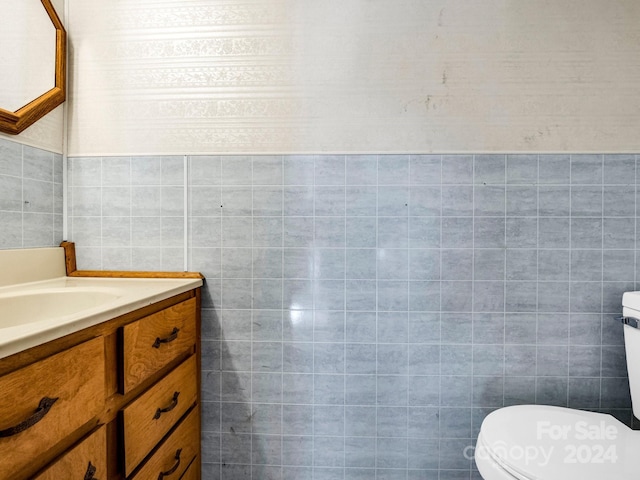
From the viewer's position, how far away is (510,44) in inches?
53.0

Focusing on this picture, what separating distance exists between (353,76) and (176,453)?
1.44m

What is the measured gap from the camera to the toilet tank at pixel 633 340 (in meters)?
1.22

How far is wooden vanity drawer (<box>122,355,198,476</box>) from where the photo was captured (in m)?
0.89

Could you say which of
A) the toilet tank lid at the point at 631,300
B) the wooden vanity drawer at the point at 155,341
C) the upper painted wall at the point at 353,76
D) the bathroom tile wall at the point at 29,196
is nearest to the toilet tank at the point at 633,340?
the toilet tank lid at the point at 631,300

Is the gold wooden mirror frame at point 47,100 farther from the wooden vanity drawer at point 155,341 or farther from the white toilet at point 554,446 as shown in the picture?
the white toilet at point 554,446

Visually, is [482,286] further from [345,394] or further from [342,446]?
[342,446]

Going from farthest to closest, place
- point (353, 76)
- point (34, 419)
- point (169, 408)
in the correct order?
point (353, 76) → point (169, 408) → point (34, 419)

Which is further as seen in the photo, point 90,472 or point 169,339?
point 169,339

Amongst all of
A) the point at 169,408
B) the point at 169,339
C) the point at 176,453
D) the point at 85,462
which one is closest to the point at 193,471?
the point at 176,453

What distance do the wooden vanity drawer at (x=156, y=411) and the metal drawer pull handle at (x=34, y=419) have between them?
0.24 metres

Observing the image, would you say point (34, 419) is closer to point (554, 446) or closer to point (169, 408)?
point (169, 408)

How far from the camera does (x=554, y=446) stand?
97cm

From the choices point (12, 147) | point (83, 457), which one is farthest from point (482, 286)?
point (12, 147)

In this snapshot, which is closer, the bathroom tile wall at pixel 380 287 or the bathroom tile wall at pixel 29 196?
the bathroom tile wall at pixel 29 196
